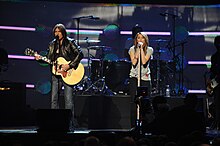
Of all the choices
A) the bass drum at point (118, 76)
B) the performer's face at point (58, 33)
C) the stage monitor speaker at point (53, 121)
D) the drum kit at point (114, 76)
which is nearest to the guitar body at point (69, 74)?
the performer's face at point (58, 33)

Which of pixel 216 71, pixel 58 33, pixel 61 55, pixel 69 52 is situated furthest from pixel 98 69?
pixel 216 71

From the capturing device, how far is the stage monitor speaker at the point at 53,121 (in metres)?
10.1

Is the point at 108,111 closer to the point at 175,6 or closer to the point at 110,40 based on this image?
the point at 110,40

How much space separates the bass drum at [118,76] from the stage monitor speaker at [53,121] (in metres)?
4.92

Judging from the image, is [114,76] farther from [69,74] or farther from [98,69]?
[69,74]

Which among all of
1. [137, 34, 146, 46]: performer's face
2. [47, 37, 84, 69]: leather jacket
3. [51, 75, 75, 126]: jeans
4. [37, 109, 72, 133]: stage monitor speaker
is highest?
[137, 34, 146, 46]: performer's face

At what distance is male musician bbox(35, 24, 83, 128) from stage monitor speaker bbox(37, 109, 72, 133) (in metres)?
1.61

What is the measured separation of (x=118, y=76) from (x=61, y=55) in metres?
3.50

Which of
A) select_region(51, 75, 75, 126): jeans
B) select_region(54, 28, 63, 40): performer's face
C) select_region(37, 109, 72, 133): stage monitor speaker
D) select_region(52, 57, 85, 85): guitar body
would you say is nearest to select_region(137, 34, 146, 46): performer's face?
select_region(52, 57, 85, 85): guitar body

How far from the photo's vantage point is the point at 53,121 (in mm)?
10086

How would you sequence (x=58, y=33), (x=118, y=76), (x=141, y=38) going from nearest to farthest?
1. (x=141, y=38)
2. (x=58, y=33)
3. (x=118, y=76)

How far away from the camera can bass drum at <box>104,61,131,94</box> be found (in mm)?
15031

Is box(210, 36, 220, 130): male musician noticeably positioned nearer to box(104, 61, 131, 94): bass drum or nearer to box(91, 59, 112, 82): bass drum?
box(104, 61, 131, 94): bass drum

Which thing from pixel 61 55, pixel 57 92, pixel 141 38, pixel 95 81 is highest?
pixel 141 38
